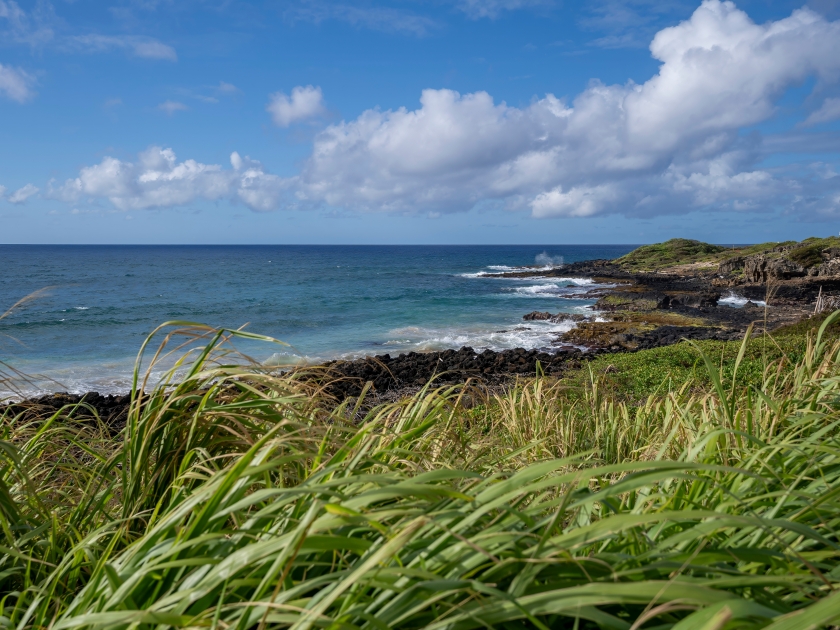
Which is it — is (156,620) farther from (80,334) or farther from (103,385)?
(80,334)

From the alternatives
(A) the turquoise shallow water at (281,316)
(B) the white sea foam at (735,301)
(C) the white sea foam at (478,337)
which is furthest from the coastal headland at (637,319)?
(A) the turquoise shallow water at (281,316)

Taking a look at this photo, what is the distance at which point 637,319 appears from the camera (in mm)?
25578

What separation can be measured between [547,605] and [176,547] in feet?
2.68

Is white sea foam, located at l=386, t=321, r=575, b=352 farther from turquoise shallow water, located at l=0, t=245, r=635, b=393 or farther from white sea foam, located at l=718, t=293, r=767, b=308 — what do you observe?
white sea foam, located at l=718, t=293, r=767, b=308

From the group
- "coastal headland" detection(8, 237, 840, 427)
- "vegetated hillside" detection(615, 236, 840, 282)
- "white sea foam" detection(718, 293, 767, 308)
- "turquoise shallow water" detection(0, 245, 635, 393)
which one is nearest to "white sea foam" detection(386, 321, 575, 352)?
"turquoise shallow water" detection(0, 245, 635, 393)

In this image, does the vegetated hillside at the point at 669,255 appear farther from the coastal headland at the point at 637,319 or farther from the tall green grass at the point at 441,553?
the tall green grass at the point at 441,553

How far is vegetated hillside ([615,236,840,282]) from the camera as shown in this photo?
1422 inches

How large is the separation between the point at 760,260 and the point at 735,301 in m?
10.2

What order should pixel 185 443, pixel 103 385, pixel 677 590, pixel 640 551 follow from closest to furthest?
pixel 677 590, pixel 640 551, pixel 185 443, pixel 103 385

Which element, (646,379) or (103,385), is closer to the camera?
(646,379)

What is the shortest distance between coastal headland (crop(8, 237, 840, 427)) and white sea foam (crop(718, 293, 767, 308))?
49mm

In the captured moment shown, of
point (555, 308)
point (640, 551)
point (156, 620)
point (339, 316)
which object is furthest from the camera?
point (555, 308)

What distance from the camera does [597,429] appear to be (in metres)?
4.08

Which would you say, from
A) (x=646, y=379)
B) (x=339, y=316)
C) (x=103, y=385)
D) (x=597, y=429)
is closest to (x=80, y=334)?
(x=103, y=385)
